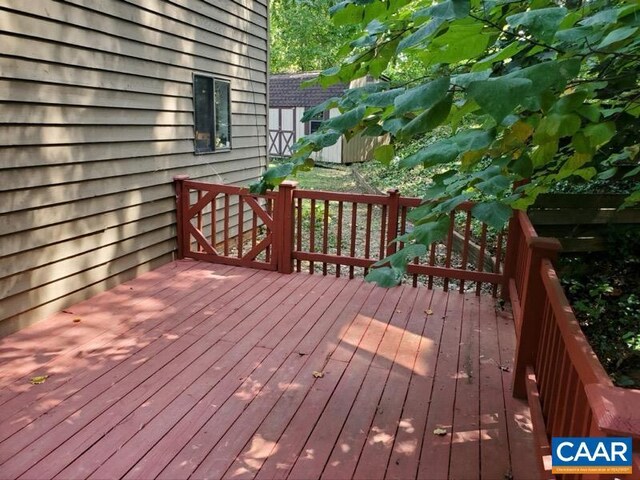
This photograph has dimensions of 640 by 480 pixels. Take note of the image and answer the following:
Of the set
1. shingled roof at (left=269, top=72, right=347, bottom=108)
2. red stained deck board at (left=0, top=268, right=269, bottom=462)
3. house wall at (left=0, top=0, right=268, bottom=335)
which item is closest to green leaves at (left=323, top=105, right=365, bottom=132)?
red stained deck board at (left=0, top=268, right=269, bottom=462)

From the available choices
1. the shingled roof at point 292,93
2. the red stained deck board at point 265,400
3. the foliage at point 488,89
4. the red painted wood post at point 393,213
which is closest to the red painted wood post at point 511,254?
the red painted wood post at point 393,213

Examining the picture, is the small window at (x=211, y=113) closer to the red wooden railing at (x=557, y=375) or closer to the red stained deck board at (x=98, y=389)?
the red stained deck board at (x=98, y=389)

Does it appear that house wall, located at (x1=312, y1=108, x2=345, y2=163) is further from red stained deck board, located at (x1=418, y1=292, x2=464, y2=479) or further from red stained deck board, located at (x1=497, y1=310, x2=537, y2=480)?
red stained deck board, located at (x1=497, y1=310, x2=537, y2=480)

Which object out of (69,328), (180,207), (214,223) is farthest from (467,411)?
(180,207)

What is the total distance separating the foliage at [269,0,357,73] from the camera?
24725 mm

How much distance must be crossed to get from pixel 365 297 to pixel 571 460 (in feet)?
10.1

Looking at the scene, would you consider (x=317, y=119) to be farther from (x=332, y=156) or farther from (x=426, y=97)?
(x=332, y=156)

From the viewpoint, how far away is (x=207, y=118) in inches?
233

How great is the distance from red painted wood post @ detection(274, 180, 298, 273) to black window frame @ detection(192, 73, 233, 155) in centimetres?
146

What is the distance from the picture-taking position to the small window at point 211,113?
571cm

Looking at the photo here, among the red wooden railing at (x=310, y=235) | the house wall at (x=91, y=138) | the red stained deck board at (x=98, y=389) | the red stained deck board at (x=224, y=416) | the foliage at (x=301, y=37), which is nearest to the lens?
the red stained deck board at (x=224, y=416)

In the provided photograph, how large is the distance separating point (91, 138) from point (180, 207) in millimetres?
1436

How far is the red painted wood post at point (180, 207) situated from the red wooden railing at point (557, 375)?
11.5ft

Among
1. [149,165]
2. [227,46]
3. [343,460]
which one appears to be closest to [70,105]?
[149,165]
